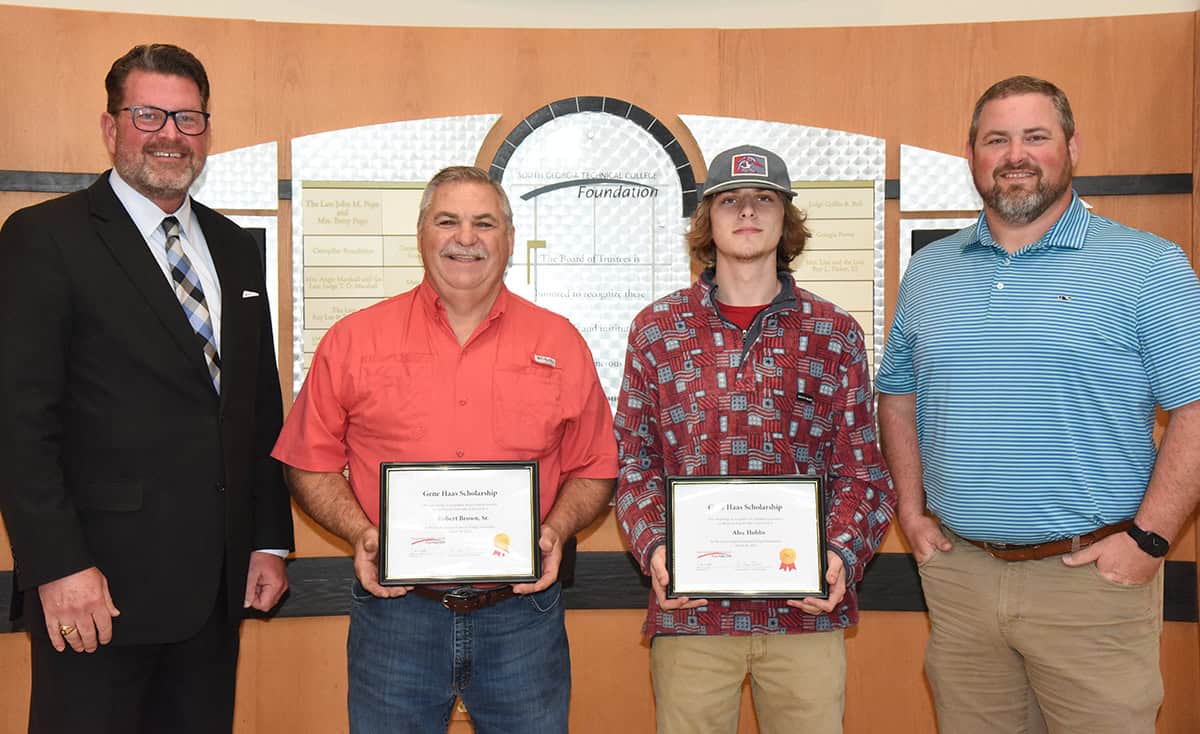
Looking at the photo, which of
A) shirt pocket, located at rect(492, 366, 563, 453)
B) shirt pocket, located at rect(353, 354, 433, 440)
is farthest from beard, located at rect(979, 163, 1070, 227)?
shirt pocket, located at rect(353, 354, 433, 440)

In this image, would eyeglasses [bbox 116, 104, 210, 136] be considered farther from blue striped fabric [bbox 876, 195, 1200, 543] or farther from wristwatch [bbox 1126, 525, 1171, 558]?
wristwatch [bbox 1126, 525, 1171, 558]

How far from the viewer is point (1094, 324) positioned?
238cm

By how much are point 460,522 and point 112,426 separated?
90cm

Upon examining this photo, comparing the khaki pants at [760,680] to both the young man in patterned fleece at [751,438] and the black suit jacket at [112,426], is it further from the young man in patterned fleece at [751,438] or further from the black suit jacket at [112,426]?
the black suit jacket at [112,426]

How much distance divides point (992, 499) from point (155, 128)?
2.46 metres

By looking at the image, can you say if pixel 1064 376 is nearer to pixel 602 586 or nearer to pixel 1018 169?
pixel 1018 169

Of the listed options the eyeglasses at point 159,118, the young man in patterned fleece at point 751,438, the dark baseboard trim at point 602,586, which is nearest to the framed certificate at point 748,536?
the young man in patterned fleece at point 751,438

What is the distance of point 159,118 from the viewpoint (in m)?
2.44

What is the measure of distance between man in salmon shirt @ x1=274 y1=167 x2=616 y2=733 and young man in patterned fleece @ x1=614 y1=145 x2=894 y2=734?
215mm

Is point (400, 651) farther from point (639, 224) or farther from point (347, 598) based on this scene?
point (639, 224)

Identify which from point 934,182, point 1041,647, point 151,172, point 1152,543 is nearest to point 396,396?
point 151,172

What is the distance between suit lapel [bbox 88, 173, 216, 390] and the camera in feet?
7.60

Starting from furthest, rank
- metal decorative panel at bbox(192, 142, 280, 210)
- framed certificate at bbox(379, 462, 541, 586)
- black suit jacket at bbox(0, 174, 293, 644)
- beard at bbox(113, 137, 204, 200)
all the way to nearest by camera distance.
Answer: metal decorative panel at bbox(192, 142, 280, 210)
beard at bbox(113, 137, 204, 200)
framed certificate at bbox(379, 462, 541, 586)
black suit jacket at bbox(0, 174, 293, 644)

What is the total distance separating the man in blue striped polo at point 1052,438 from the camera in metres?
2.36
